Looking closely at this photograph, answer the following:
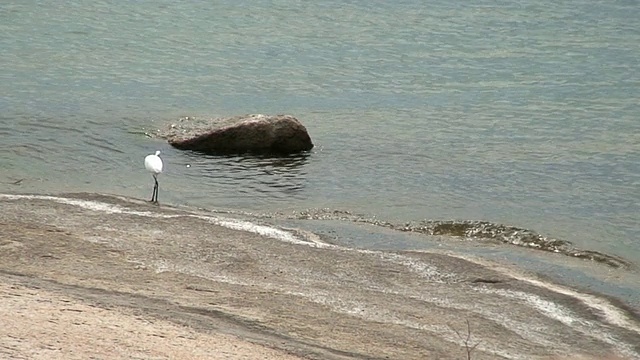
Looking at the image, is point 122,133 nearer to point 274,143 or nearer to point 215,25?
point 274,143

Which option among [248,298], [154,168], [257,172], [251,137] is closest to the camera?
[248,298]

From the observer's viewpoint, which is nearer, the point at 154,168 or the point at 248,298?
the point at 248,298

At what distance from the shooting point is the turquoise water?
15.1m

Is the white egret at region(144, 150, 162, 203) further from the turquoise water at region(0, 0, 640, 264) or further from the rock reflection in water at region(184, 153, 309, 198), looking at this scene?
the rock reflection in water at region(184, 153, 309, 198)

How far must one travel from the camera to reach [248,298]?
1003cm

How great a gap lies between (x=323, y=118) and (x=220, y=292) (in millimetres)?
8998

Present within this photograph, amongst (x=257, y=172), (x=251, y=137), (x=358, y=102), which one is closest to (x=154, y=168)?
(x=257, y=172)

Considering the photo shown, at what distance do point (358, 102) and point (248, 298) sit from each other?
10.1 meters

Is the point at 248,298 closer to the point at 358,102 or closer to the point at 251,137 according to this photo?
the point at 251,137

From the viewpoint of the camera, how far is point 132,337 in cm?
833

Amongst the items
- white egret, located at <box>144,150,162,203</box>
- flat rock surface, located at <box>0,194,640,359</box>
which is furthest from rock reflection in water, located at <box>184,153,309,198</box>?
flat rock surface, located at <box>0,194,640,359</box>

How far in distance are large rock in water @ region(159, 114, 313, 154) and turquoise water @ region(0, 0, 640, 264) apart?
0.28 metres

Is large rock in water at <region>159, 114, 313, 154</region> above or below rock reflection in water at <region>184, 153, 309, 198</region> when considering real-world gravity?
above

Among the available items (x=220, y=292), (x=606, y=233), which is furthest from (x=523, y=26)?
(x=220, y=292)
